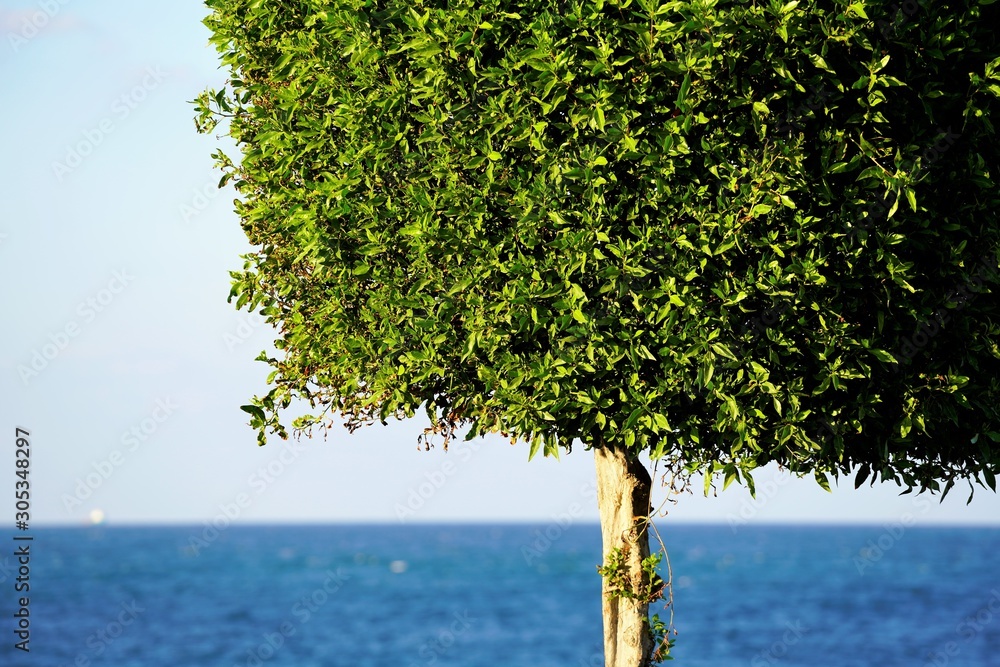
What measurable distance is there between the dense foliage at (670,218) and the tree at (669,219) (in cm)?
3

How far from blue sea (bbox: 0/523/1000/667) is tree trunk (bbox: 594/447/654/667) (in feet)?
1.44

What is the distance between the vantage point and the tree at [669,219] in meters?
8.73

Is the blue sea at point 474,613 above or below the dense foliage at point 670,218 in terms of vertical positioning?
below

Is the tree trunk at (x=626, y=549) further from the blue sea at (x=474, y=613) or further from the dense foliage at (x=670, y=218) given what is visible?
the dense foliage at (x=670, y=218)

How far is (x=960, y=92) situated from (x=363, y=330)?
248 inches

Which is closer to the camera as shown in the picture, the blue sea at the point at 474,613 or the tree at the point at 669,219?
the tree at the point at 669,219

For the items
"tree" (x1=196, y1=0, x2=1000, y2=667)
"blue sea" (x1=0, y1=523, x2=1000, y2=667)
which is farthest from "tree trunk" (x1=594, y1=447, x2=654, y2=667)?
"tree" (x1=196, y1=0, x2=1000, y2=667)

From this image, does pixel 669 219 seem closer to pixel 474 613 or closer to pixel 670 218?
pixel 670 218

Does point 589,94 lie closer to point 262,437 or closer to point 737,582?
point 262,437

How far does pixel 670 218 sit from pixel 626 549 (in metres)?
4.37

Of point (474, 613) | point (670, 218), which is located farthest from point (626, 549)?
point (474, 613)

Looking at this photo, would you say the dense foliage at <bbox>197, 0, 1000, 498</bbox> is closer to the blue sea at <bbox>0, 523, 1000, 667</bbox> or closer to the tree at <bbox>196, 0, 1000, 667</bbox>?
the tree at <bbox>196, 0, 1000, 667</bbox>

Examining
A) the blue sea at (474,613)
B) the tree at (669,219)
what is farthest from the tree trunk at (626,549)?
the tree at (669,219)

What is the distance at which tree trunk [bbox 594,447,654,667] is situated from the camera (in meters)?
11.2
